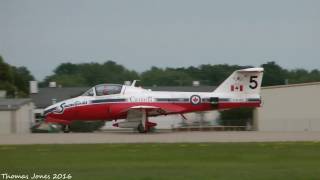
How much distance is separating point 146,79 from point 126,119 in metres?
107

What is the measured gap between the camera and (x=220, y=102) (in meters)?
39.1

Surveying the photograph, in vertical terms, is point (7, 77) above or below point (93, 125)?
above

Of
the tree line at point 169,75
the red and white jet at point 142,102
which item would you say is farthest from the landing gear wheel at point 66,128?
the tree line at point 169,75

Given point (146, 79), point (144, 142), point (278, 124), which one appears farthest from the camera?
point (146, 79)

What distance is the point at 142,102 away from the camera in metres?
38.7

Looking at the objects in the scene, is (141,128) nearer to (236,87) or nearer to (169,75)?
(236,87)
